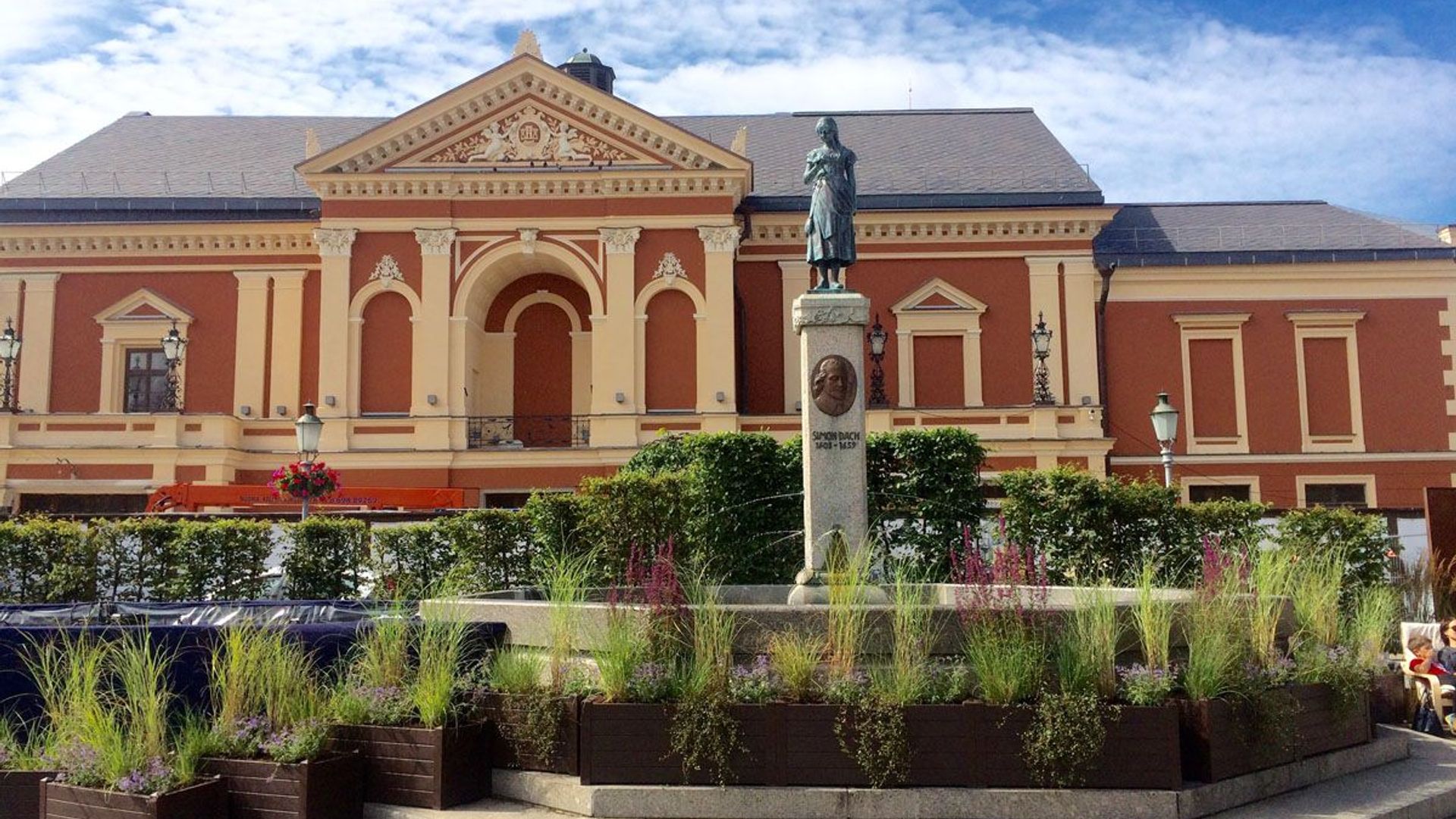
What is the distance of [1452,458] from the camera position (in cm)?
3200

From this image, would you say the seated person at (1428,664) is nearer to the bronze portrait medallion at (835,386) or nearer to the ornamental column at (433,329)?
the bronze portrait medallion at (835,386)

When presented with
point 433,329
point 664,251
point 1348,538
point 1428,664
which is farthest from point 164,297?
point 1428,664

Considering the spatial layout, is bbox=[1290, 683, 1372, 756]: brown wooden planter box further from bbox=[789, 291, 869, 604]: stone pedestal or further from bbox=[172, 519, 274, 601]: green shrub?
bbox=[172, 519, 274, 601]: green shrub

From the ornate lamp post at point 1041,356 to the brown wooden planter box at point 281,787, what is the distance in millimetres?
24875

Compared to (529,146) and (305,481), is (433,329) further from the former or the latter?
(305,481)

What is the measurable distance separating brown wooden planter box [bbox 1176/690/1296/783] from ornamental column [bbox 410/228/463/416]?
2438 centimetres

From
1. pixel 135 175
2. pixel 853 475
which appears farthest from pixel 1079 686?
pixel 135 175

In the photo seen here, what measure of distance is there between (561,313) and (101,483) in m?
12.3

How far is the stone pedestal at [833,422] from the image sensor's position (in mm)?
11188

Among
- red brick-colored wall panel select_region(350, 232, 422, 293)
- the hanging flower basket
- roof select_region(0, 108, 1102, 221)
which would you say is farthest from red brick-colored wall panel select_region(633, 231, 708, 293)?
the hanging flower basket

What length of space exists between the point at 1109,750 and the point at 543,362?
2751cm

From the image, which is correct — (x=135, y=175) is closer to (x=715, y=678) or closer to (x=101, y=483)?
(x=101, y=483)

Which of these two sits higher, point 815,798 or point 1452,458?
point 1452,458

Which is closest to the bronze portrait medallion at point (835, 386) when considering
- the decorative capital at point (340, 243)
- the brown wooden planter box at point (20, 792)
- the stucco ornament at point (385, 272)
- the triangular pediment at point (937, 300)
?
the brown wooden planter box at point (20, 792)
